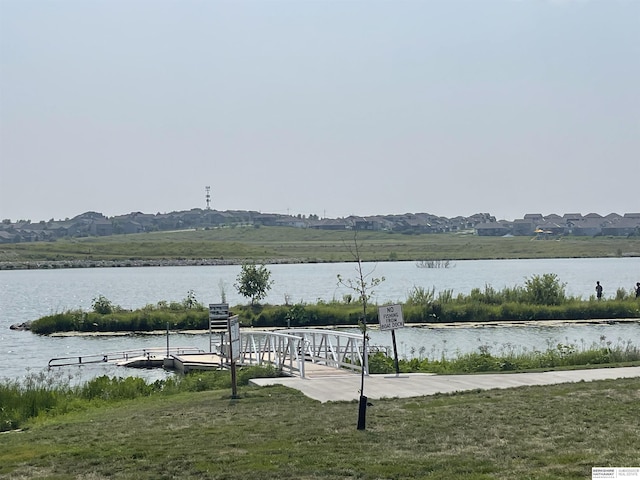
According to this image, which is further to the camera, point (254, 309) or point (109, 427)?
point (254, 309)

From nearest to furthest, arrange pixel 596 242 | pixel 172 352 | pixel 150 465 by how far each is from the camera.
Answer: pixel 150 465, pixel 172 352, pixel 596 242

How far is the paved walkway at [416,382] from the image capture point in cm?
1805

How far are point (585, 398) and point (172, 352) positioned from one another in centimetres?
2255

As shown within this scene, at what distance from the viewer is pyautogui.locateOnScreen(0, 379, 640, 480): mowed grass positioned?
10914 mm

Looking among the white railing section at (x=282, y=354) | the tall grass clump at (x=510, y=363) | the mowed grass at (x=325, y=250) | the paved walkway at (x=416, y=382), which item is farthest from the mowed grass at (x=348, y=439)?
the mowed grass at (x=325, y=250)

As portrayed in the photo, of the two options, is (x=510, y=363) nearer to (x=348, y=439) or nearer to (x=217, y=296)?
(x=348, y=439)

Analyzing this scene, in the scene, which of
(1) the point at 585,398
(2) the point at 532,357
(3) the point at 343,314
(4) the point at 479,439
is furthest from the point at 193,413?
(3) the point at 343,314

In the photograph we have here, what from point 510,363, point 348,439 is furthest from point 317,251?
point 348,439

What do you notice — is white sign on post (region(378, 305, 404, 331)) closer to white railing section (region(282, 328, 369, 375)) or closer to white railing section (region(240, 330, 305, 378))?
white railing section (region(282, 328, 369, 375))

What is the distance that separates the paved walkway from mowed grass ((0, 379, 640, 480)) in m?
1.01

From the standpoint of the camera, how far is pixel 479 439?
1250 cm

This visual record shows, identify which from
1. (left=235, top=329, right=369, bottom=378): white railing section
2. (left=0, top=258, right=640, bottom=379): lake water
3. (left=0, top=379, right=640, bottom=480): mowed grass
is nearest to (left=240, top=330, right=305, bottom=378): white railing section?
(left=235, top=329, right=369, bottom=378): white railing section

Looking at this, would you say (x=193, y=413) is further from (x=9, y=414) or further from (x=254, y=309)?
(x=254, y=309)

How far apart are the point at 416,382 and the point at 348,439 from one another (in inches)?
289
